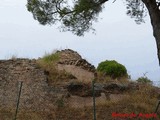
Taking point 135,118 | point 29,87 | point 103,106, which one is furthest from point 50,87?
point 135,118

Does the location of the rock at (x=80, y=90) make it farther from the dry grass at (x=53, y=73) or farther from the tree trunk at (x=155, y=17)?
the tree trunk at (x=155, y=17)

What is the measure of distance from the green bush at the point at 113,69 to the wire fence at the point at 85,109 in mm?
2257

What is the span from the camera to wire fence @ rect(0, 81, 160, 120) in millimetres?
13109

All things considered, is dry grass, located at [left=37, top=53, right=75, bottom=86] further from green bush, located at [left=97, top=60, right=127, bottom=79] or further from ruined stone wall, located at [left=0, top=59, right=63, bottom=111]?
green bush, located at [left=97, top=60, right=127, bottom=79]

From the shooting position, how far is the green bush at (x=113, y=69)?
17625mm

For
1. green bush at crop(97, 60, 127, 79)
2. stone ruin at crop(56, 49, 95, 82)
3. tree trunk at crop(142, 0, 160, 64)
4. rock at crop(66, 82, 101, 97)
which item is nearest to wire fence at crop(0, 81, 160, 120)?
rock at crop(66, 82, 101, 97)

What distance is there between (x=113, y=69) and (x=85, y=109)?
393 cm

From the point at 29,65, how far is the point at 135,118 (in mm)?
4669

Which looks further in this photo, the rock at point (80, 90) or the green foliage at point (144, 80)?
the green foliage at point (144, 80)

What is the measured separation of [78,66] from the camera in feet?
56.4

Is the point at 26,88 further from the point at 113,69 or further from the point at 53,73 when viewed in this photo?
the point at 113,69

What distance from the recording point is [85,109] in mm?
14070

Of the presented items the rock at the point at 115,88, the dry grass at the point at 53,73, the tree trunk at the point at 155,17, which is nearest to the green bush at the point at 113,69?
the rock at the point at 115,88

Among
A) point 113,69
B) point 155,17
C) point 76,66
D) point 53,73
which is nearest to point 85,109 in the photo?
point 53,73
